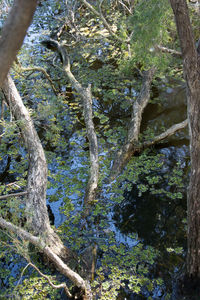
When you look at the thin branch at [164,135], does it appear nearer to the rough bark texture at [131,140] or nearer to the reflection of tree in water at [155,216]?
the rough bark texture at [131,140]

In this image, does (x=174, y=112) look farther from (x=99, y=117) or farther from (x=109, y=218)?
(x=109, y=218)

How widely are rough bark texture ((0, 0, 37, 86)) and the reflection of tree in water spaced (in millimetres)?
3589

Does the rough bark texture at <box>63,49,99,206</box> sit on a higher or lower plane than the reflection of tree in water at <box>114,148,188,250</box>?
higher

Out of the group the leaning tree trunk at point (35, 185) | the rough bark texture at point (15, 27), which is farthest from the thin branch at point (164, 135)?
the rough bark texture at point (15, 27)

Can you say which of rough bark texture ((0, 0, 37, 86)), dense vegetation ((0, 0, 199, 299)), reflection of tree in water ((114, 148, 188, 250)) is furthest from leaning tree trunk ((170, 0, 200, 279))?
rough bark texture ((0, 0, 37, 86))

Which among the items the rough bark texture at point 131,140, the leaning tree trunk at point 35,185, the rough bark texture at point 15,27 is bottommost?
the rough bark texture at point 15,27

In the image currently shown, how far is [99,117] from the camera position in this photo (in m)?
7.18

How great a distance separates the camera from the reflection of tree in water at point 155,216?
14.3 feet

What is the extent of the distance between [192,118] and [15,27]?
2.21 m

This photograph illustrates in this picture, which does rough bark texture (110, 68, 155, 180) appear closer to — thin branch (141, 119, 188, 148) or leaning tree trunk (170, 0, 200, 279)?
thin branch (141, 119, 188, 148)

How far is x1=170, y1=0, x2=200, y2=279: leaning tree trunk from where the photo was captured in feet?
9.52

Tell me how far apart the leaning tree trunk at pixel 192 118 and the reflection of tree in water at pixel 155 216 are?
0.95 metres

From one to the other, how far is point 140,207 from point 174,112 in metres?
3.20

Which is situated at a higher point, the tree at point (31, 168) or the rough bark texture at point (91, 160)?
the rough bark texture at point (91, 160)
